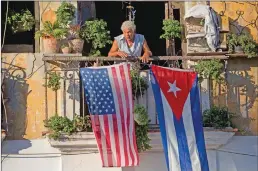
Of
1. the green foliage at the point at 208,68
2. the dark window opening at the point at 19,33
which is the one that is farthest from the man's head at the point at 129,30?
the dark window opening at the point at 19,33

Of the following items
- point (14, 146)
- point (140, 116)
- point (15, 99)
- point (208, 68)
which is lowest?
point (14, 146)

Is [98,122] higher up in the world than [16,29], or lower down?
lower down

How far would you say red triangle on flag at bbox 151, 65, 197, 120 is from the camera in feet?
37.6

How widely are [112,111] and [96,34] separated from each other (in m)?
1.65

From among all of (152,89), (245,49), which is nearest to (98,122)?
(152,89)

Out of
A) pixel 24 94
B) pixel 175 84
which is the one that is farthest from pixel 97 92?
pixel 24 94

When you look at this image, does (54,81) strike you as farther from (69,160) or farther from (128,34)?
(128,34)

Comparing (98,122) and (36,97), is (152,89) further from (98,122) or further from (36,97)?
(36,97)

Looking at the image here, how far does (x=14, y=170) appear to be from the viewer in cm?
1171

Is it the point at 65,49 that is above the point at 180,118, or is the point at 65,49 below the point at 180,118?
above

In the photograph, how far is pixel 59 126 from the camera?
459 inches

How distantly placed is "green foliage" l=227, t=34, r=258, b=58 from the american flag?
2.13 m

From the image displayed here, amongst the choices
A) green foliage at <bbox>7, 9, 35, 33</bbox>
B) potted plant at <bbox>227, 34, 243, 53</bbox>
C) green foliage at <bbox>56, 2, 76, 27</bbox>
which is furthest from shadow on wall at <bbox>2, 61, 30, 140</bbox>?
potted plant at <bbox>227, 34, 243, 53</bbox>

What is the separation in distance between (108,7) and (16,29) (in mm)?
2410
